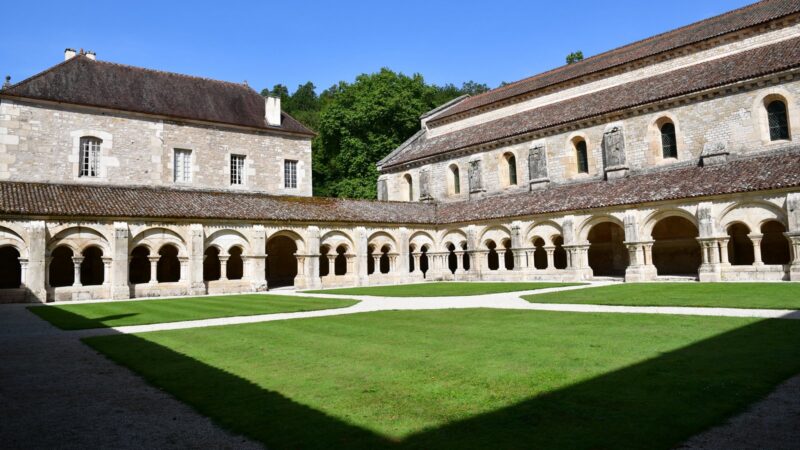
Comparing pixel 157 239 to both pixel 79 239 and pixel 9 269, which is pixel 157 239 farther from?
pixel 9 269

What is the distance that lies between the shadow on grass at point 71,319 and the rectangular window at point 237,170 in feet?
57.5

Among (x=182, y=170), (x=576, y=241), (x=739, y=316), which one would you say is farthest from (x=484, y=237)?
(x=739, y=316)

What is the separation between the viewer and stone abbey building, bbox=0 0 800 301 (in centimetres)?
2127

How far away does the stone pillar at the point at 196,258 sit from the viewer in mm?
23109

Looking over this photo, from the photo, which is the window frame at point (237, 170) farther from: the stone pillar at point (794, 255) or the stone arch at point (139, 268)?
the stone pillar at point (794, 255)

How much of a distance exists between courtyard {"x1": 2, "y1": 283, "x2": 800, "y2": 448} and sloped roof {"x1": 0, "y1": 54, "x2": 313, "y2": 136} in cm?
2032

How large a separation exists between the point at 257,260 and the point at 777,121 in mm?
23220

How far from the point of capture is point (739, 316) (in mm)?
10359

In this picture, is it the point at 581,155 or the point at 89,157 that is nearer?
the point at 89,157

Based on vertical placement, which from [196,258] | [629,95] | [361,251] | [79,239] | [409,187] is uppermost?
[629,95]

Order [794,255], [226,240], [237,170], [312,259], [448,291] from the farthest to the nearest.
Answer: [237,170], [312,259], [226,240], [448,291], [794,255]

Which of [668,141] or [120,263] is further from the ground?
[668,141]

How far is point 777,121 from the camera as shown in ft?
74.3

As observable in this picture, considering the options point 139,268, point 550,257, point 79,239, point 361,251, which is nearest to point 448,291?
point 550,257
